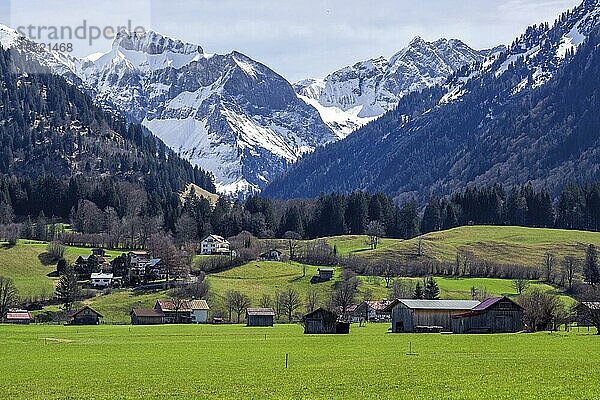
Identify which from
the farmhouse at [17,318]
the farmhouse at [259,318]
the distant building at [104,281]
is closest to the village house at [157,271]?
the distant building at [104,281]

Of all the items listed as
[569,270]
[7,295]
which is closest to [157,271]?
[7,295]

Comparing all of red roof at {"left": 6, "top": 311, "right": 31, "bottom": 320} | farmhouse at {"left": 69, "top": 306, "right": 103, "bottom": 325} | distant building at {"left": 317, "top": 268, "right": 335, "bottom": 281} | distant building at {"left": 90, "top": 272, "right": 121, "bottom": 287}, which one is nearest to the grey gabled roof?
farmhouse at {"left": 69, "top": 306, "right": 103, "bottom": 325}

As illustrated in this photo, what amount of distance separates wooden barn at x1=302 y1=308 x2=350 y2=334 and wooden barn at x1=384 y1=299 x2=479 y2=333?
8.59 metres

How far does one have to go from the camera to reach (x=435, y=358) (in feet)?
225

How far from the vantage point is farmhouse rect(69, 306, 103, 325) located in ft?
502

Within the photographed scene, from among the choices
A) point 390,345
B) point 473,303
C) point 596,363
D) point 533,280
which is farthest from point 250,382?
point 533,280

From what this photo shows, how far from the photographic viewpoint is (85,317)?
15475 centimetres

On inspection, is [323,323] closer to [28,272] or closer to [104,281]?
[104,281]

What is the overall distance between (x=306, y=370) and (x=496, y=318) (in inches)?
2566

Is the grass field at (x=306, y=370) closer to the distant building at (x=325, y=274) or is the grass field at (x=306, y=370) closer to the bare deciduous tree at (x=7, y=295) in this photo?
the bare deciduous tree at (x=7, y=295)

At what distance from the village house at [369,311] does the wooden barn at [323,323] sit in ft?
135

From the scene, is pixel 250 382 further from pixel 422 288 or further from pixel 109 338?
pixel 422 288

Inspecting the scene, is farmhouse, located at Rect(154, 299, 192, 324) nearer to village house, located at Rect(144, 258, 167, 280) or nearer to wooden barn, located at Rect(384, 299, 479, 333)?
village house, located at Rect(144, 258, 167, 280)

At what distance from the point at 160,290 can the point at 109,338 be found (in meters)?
76.1
